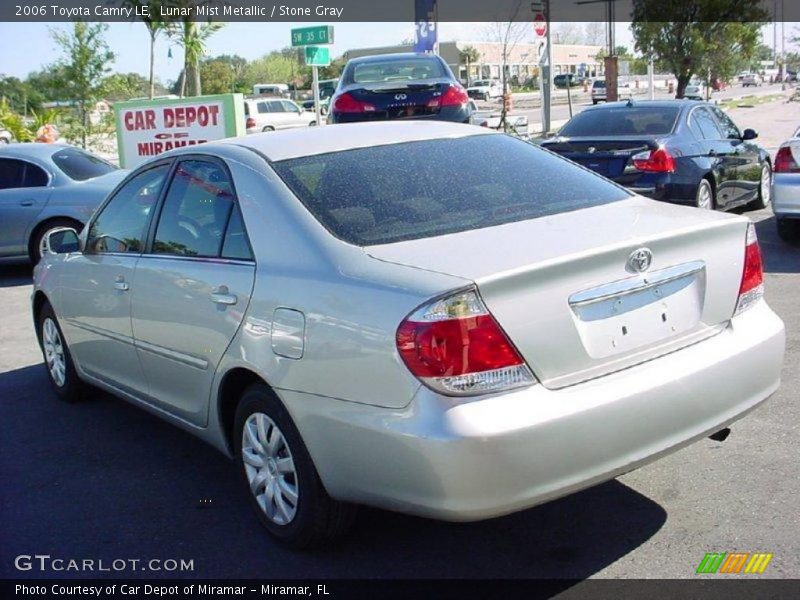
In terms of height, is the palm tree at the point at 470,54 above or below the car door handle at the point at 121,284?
above

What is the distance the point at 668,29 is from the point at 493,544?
27.6 metres

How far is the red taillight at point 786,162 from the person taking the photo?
9242 millimetres

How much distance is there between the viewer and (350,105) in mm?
12016

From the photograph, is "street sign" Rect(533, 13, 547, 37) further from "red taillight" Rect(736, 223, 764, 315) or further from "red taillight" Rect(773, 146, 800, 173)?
"red taillight" Rect(736, 223, 764, 315)

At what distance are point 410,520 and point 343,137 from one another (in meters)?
1.75

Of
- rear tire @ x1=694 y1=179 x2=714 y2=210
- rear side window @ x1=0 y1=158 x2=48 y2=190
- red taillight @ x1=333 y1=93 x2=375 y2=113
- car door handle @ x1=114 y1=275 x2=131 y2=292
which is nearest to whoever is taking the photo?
car door handle @ x1=114 y1=275 x2=131 y2=292

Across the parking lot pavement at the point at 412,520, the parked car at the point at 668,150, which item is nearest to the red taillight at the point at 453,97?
the parked car at the point at 668,150

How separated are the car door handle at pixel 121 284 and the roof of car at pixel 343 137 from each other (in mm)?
861

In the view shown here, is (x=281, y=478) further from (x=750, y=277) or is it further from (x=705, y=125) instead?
(x=705, y=125)

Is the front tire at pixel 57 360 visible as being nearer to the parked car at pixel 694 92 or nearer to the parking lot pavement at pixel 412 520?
the parking lot pavement at pixel 412 520

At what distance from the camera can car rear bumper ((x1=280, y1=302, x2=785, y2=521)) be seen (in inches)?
120

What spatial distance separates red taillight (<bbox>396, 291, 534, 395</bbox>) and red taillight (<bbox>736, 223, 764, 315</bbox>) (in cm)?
121

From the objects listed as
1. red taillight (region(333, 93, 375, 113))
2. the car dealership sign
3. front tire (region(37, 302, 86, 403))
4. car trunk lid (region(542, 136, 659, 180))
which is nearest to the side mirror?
Answer: front tire (region(37, 302, 86, 403))

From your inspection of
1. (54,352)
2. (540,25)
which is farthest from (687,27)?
→ (54,352)
